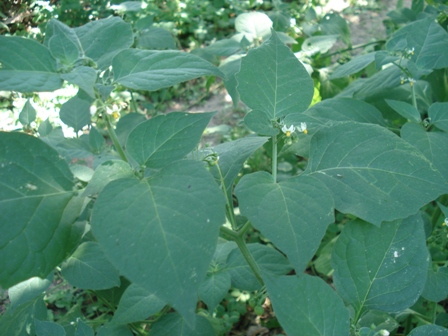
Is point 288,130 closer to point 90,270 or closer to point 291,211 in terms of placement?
point 291,211

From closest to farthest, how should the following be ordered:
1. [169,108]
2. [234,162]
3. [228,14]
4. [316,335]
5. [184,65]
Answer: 1. [316,335]
2. [184,65]
3. [234,162]
4. [169,108]
5. [228,14]

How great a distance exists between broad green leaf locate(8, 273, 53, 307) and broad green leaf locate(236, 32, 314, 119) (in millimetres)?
1018

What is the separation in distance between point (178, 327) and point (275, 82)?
36.8 inches

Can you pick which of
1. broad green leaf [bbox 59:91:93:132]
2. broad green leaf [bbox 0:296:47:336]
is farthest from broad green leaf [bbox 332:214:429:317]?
broad green leaf [bbox 59:91:93:132]

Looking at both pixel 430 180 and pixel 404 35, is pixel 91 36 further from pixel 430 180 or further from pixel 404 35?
pixel 404 35

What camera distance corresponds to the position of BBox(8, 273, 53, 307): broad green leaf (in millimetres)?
1650

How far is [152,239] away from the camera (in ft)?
3.32

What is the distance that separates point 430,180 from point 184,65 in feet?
2.64

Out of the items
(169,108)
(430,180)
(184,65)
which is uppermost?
(184,65)

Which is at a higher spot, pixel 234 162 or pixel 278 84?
pixel 278 84

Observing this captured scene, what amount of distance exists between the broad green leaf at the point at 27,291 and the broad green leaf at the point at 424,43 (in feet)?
5.55

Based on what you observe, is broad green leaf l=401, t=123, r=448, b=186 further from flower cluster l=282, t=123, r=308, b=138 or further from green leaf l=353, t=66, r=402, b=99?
flower cluster l=282, t=123, r=308, b=138

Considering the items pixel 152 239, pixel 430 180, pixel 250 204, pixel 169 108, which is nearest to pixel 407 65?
pixel 430 180

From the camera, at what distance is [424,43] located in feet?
6.36
